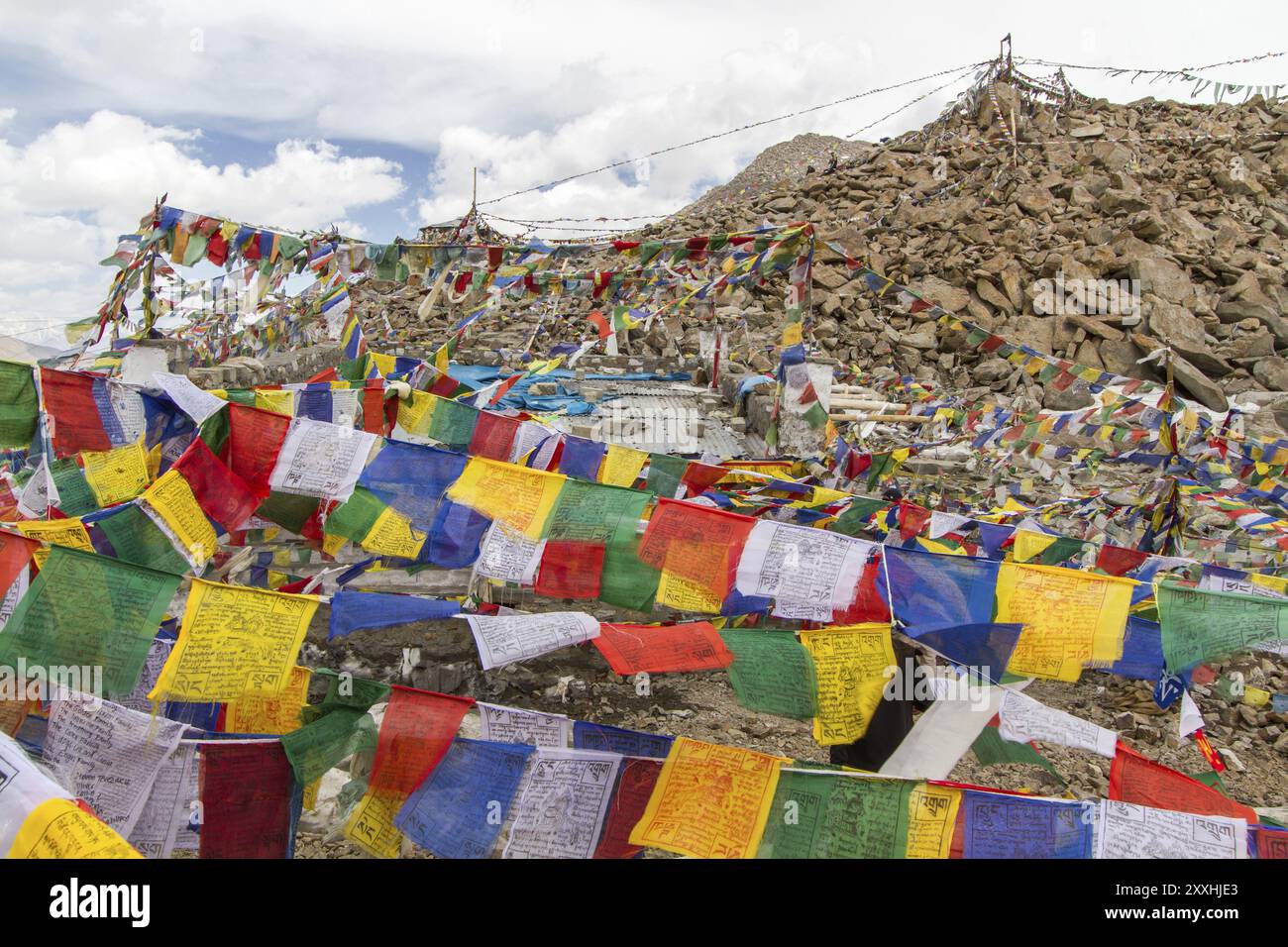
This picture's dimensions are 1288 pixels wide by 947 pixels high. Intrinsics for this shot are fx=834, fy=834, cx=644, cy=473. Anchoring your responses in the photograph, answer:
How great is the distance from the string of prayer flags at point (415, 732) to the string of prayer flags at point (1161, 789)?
2.44 meters

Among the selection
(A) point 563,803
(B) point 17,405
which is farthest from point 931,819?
(B) point 17,405

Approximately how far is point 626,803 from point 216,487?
2734 mm

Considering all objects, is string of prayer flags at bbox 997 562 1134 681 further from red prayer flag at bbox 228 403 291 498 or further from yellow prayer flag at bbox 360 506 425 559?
red prayer flag at bbox 228 403 291 498

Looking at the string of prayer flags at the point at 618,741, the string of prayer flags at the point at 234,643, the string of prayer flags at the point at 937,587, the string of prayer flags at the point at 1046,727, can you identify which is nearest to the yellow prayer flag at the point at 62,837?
the string of prayer flags at the point at 234,643

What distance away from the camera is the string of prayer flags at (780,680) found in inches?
128

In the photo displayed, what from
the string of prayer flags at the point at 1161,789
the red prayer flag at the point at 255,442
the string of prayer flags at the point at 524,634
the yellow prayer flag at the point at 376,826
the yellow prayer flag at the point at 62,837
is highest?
the red prayer flag at the point at 255,442

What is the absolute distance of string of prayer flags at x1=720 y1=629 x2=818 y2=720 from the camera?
3246mm

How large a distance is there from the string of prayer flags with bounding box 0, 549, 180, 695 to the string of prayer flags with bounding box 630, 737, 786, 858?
6.40ft

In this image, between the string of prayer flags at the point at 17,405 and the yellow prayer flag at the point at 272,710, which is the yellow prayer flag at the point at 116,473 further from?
the yellow prayer flag at the point at 272,710

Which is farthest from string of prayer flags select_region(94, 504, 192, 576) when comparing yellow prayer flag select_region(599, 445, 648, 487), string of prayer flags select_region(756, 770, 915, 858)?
string of prayer flags select_region(756, 770, 915, 858)
